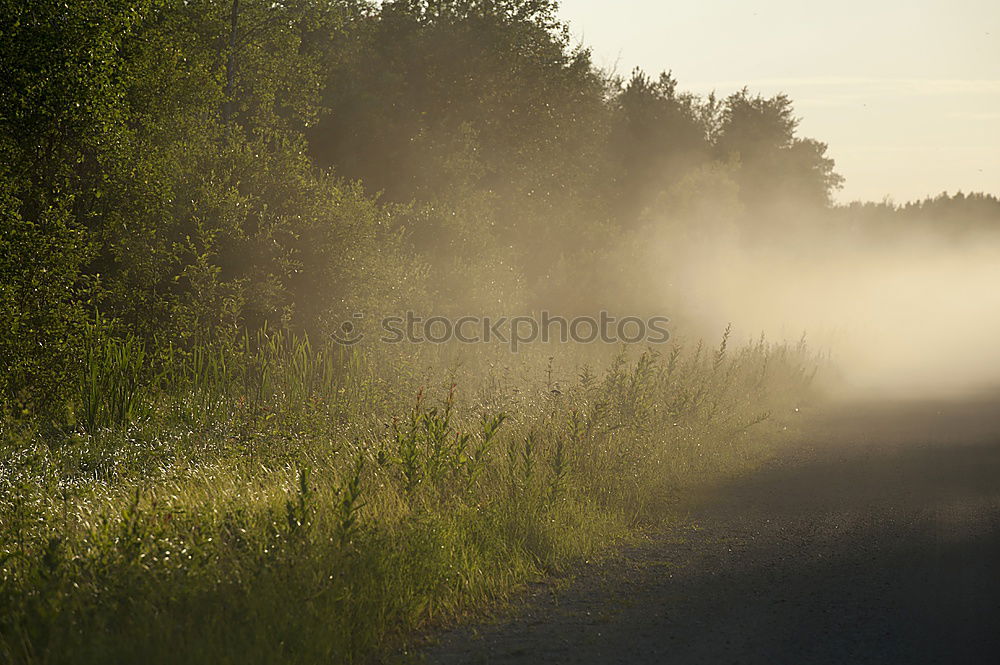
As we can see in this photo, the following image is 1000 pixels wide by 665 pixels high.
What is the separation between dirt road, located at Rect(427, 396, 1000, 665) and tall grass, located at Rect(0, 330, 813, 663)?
1.54 feet

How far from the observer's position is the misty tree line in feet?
33.2

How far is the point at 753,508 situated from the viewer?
318 inches

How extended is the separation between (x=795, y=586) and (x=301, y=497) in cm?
321

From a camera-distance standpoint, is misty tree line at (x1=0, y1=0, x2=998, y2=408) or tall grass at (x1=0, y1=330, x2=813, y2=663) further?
misty tree line at (x1=0, y1=0, x2=998, y2=408)

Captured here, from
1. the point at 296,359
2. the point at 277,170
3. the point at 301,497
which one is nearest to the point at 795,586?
the point at 301,497

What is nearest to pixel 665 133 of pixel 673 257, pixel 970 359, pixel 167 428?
pixel 673 257

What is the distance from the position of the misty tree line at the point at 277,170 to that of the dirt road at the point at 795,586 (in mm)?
7081

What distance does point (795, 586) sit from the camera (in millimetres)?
5941

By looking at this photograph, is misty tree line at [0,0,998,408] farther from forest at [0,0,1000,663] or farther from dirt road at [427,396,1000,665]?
dirt road at [427,396,1000,665]

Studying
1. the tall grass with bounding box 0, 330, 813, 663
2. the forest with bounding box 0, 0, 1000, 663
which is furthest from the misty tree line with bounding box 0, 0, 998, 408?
the tall grass with bounding box 0, 330, 813, 663

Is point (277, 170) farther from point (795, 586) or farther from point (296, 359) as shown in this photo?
point (795, 586)

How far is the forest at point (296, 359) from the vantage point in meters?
5.10

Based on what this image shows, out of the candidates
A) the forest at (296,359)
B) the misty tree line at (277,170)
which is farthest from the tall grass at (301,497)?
the misty tree line at (277,170)

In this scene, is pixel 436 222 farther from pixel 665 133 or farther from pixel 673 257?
pixel 665 133
